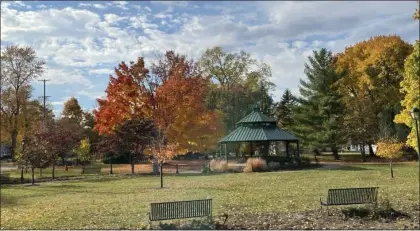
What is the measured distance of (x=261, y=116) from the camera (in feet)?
79.9

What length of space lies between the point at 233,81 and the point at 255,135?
23.5 ft

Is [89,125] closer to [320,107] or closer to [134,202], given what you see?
[320,107]

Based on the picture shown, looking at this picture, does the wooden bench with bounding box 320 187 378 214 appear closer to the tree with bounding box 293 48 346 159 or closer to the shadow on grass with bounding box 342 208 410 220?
the shadow on grass with bounding box 342 208 410 220

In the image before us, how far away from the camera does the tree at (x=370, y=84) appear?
22.6 metres

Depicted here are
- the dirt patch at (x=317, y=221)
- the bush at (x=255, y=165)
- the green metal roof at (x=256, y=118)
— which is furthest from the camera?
the green metal roof at (x=256, y=118)

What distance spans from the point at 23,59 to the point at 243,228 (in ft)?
31.9

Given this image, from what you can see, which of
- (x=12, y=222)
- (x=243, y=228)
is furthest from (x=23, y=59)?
(x=243, y=228)

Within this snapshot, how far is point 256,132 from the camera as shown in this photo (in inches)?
940

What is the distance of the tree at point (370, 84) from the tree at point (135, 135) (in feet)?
38.6

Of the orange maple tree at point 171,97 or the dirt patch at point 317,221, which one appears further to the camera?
the orange maple tree at point 171,97

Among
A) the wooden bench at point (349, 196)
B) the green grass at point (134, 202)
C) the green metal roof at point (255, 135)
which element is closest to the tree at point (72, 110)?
the green metal roof at point (255, 135)

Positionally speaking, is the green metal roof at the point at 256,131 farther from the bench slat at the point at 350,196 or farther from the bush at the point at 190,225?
the bush at the point at 190,225

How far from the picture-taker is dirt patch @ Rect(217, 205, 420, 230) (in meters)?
7.45

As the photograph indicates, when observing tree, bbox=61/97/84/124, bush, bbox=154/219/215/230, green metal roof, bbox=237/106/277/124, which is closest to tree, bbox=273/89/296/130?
green metal roof, bbox=237/106/277/124
